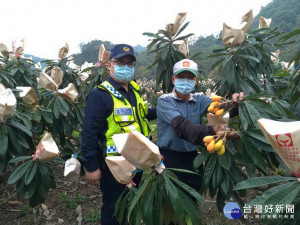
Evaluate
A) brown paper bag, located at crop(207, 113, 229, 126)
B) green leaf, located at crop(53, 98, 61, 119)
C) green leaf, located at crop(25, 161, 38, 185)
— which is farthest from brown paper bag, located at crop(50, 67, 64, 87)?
brown paper bag, located at crop(207, 113, 229, 126)

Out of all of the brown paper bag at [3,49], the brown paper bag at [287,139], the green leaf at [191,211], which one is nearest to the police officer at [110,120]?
the green leaf at [191,211]

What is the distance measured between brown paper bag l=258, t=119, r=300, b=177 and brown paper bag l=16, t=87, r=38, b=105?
1919 mm

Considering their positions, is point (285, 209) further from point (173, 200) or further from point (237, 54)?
point (237, 54)

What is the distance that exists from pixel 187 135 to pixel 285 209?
0.66m

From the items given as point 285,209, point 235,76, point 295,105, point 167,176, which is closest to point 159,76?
point 235,76

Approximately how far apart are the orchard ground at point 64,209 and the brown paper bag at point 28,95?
3.87 feet

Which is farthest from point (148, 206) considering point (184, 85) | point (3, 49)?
point (3, 49)

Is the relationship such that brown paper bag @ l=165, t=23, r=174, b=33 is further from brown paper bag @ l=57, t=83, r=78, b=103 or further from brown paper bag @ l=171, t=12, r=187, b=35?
brown paper bag @ l=57, t=83, r=78, b=103

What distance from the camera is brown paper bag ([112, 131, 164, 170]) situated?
3.18 feet

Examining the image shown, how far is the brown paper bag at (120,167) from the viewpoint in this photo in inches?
45.1

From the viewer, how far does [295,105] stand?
146cm

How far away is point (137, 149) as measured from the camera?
990mm

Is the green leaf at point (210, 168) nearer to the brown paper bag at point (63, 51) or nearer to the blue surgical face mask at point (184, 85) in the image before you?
the blue surgical face mask at point (184, 85)

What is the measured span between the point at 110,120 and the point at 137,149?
755 millimetres
